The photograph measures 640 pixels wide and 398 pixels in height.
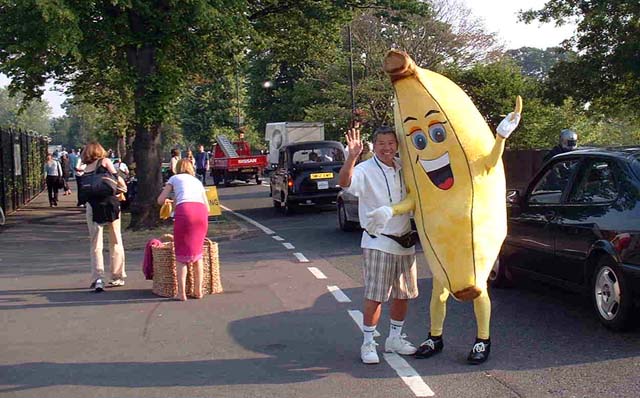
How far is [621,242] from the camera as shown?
6.33 meters

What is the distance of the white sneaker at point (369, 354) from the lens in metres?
5.94

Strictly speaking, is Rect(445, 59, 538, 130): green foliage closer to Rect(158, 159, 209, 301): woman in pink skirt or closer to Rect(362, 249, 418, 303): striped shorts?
Rect(158, 159, 209, 301): woman in pink skirt

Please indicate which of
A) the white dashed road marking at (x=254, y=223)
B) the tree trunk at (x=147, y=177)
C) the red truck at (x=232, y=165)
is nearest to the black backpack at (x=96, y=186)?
the white dashed road marking at (x=254, y=223)

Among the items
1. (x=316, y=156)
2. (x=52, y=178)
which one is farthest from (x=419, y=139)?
(x=52, y=178)

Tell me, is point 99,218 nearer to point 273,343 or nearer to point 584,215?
point 273,343

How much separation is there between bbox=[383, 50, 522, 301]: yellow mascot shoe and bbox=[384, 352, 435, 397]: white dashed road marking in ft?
2.29

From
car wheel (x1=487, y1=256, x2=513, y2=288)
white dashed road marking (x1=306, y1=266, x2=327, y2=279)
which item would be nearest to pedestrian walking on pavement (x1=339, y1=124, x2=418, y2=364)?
car wheel (x1=487, y1=256, x2=513, y2=288)

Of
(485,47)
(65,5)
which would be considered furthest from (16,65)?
(485,47)

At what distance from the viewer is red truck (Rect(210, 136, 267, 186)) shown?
1438 inches

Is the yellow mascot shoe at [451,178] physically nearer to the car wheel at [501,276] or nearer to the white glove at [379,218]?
the white glove at [379,218]

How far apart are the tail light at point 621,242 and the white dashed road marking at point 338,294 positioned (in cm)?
313

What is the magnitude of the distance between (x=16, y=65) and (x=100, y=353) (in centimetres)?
1096

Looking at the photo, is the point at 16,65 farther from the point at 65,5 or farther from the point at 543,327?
the point at 543,327

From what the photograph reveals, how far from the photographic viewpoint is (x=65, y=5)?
44.5 feet
